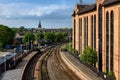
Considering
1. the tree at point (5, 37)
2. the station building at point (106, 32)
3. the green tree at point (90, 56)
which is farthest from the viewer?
the tree at point (5, 37)

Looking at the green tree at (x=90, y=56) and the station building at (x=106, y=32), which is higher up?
the station building at (x=106, y=32)

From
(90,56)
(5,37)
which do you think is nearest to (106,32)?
(90,56)

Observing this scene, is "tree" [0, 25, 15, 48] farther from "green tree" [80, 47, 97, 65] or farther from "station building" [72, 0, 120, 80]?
"green tree" [80, 47, 97, 65]

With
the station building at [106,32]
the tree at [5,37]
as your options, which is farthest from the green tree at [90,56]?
the tree at [5,37]

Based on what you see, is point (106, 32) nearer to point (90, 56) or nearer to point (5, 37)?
point (90, 56)

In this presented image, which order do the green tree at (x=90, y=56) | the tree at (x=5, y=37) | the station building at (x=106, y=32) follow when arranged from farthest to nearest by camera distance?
the tree at (x=5, y=37) → the green tree at (x=90, y=56) → the station building at (x=106, y=32)

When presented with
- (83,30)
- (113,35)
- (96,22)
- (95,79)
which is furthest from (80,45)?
(95,79)

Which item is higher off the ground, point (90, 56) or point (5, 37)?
point (5, 37)

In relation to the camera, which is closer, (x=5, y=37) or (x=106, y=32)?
(x=106, y=32)

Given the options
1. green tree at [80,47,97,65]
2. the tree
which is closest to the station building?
green tree at [80,47,97,65]

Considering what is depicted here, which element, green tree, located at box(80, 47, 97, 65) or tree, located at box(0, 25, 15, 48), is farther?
tree, located at box(0, 25, 15, 48)

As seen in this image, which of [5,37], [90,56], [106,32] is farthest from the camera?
[5,37]

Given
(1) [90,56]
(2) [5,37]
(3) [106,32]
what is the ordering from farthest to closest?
(2) [5,37] < (1) [90,56] < (3) [106,32]

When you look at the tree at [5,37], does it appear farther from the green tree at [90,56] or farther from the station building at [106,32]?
the green tree at [90,56]
